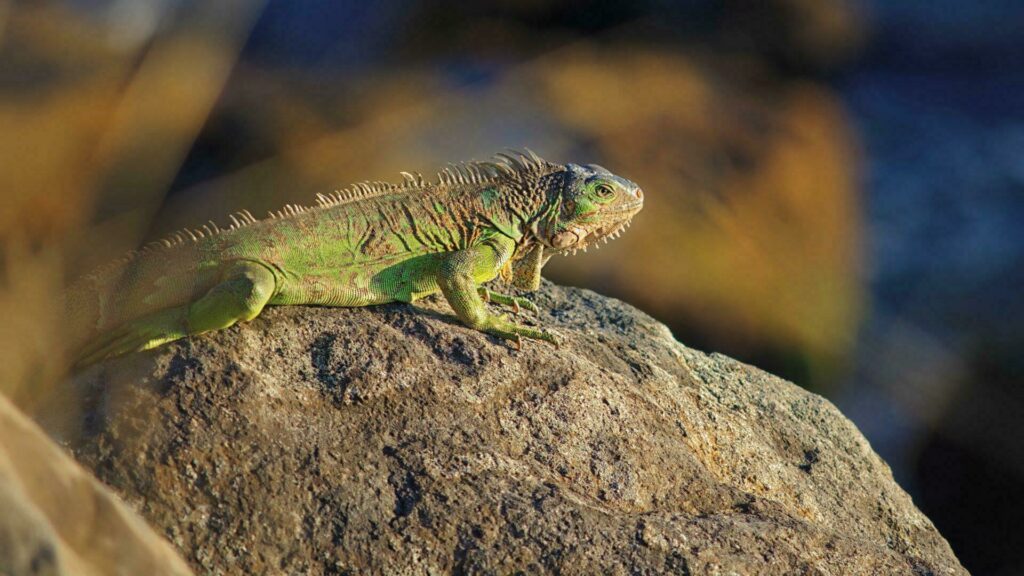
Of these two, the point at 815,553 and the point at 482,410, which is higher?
the point at 482,410

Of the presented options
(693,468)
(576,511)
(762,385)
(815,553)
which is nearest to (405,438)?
(576,511)

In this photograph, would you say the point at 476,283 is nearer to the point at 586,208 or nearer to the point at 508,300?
the point at 508,300

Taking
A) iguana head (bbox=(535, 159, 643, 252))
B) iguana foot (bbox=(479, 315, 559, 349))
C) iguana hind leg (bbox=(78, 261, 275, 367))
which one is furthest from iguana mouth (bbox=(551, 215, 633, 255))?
iguana hind leg (bbox=(78, 261, 275, 367))

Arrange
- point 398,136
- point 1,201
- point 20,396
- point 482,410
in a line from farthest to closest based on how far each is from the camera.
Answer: point 482,410
point 20,396
point 398,136
point 1,201

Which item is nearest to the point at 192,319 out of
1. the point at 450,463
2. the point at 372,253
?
the point at 372,253

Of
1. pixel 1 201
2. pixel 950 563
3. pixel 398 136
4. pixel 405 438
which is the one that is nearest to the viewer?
pixel 1 201

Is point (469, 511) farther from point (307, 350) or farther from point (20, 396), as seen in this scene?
point (20, 396)
